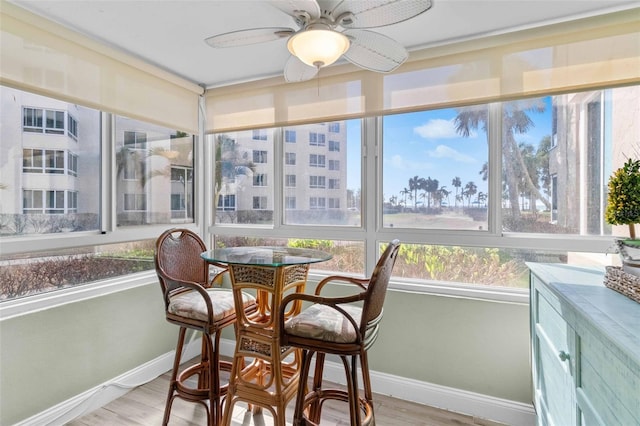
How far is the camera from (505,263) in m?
2.20

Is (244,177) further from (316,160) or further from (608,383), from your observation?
(608,383)

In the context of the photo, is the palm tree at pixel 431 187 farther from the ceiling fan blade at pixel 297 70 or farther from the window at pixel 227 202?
the window at pixel 227 202

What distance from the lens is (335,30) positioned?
52.7 inches

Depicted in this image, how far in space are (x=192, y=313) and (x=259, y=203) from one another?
134 centimetres

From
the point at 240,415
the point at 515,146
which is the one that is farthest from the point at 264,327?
the point at 515,146

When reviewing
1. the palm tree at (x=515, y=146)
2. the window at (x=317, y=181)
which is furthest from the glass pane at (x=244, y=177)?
the palm tree at (x=515, y=146)

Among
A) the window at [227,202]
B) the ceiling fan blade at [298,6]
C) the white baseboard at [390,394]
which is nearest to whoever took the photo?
the ceiling fan blade at [298,6]

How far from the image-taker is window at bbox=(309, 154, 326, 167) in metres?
2.74

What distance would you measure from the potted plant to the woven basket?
0.13 ft

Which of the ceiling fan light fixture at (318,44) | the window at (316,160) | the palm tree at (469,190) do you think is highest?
the ceiling fan light fixture at (318,44)

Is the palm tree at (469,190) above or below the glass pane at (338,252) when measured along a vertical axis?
above

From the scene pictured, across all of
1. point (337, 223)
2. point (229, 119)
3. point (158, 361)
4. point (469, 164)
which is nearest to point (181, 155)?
point (229, 119)

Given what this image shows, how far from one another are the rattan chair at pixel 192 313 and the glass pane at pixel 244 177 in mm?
846

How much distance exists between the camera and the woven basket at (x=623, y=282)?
3.58 feet
